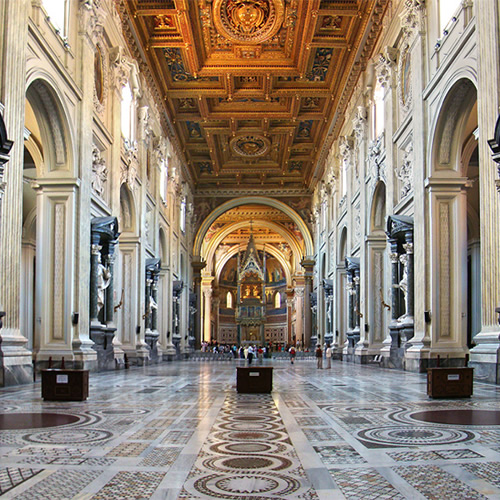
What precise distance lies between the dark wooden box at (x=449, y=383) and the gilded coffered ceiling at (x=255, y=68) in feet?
45.8

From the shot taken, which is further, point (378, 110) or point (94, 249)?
point (378, 110)

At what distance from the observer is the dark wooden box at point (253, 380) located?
10.1 metres

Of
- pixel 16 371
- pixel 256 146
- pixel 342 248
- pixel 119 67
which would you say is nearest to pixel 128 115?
pixel 119 67

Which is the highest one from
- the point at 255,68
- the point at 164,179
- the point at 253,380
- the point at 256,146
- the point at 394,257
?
the point at 255,68

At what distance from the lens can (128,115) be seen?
2147 centimetres

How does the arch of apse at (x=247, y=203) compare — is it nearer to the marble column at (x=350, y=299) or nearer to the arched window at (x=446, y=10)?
the marble column at (x=350, y=299)

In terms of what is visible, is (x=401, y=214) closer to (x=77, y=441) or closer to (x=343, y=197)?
(x=343, y=197)

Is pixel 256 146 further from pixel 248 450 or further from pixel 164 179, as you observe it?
pixel 248 450

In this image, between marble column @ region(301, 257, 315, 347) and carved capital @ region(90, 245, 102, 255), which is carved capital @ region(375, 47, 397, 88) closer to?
carved capital @ region(90, 245, 102, 255)

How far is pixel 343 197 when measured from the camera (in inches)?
1118

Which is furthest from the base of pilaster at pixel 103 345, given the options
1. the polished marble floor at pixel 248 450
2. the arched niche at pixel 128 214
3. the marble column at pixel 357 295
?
the marble column at pixel 357 295

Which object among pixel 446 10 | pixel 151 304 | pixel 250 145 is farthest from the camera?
pixel 250 145

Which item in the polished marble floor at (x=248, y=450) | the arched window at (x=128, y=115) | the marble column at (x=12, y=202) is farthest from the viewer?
the arched window at (x=128, y=115)

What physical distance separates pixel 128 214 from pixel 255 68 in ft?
24.5
